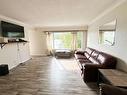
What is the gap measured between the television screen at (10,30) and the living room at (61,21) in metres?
0.26

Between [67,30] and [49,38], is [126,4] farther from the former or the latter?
[49,38]

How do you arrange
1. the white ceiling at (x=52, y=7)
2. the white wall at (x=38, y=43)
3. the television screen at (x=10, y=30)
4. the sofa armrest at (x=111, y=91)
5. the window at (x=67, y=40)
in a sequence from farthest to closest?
the white wall at (x=38, y=43) → the window at (x=67, y=40) → the television screen at (x=10, y=30) → the white ceiling at (x=52, y=7) → the sofa armrest at (x=111, y=91)

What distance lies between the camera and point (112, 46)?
335cm

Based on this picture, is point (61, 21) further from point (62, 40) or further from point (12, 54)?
point (12, 54)

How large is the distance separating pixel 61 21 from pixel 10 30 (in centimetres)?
248

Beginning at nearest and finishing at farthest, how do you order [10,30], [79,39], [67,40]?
[10,30], [79,39], [67,40]

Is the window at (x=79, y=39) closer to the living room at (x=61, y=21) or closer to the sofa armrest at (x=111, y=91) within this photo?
the living room at (x=61, y=21)

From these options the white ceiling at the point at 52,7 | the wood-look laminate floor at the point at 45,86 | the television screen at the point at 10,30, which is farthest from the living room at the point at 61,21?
the wood-look laminate floor at the point at 45,86

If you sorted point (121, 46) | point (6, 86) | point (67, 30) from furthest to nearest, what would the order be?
1. point (67, 30)
2. point (6, 86)
3. point (121, 46)

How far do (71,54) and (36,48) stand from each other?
260 centimetres

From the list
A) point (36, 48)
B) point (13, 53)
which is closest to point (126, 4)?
point (13, 53)

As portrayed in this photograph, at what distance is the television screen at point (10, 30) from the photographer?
4.25 meters

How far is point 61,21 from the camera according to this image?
5840 millimetres

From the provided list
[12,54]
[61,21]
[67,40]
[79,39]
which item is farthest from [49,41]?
[12,54]
